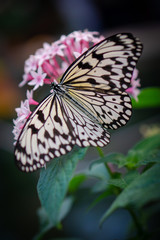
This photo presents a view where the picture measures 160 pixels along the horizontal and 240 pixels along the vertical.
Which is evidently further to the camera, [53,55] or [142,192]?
[53,55]

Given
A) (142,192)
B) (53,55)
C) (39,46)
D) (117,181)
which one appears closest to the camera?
(142,192)

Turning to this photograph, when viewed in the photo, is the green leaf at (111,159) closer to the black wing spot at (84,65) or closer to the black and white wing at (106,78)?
the black and white wing at (106,78)

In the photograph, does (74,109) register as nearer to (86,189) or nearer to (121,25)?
(86,189)

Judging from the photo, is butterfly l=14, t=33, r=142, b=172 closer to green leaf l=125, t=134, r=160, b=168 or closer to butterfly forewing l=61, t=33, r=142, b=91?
butterfly forewing l=61, t=33, r=142, b=91

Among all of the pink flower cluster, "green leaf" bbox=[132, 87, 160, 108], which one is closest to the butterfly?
the pink flower cluster

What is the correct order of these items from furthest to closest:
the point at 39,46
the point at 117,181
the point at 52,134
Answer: the point at 39,46 → the point at 52,134 → the point at 117,181

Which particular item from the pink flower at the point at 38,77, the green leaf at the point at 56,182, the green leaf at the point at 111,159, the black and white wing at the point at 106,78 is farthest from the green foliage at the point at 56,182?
the pink flower at the point at 38,77

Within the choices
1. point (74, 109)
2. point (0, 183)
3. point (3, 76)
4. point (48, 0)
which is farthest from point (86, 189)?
point (48, 0)

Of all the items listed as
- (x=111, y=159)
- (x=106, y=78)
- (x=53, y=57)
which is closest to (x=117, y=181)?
(x=111, y=159)

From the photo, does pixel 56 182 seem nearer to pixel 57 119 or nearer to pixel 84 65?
pixel 57 119
